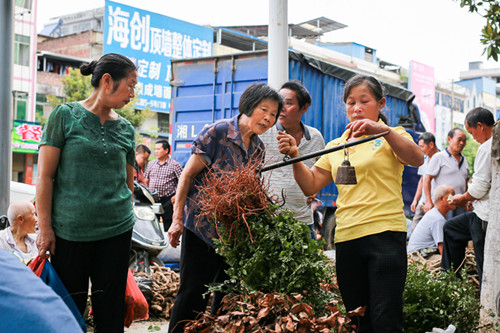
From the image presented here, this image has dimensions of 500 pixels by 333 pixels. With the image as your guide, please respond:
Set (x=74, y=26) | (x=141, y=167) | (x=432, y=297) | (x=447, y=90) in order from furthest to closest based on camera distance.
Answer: (x=447, y=90), (x=74, y=26), (x=141, y=167), (x=432, y=297)

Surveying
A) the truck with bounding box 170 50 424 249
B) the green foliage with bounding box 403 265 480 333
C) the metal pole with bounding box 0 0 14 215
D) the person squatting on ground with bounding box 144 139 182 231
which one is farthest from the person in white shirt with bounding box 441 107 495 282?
the truck with bounding box 170 50 424 249

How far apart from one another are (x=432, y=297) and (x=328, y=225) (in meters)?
6.87

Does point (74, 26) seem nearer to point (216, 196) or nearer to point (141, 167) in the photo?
point (141, 167)

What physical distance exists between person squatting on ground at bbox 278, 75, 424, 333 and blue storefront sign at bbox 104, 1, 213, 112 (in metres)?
26.3

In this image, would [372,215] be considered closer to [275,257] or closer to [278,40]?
[275,257]

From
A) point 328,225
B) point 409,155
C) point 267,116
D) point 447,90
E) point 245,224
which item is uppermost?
point 447,90

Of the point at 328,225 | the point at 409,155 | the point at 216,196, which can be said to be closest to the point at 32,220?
the point at 216,196

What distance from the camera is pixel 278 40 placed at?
6086 millimetres

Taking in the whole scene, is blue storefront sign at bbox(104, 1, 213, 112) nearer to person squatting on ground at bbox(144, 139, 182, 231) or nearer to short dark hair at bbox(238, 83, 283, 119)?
person squatting on ground at bbox(144, 139, 182, 231)

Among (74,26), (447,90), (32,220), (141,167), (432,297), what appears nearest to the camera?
(432,297)

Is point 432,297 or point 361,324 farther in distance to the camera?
point 432,297

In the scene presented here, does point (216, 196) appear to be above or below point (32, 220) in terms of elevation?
above

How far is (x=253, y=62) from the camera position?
9914mm

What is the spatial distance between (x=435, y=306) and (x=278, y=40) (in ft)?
11.3
